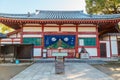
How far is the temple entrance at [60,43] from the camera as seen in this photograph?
14.1m

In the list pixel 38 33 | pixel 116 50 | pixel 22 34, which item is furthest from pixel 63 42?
pixel 116 50

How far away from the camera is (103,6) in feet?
72.6

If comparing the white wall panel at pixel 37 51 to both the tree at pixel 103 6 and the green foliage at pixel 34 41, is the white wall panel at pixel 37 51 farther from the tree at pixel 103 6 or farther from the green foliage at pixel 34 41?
the tree at pixel 103 6

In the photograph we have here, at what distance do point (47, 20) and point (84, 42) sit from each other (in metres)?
3.47

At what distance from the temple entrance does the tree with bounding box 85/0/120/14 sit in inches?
392

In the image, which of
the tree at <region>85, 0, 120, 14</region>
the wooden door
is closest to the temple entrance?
the wooden door

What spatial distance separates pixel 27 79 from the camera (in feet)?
19.9

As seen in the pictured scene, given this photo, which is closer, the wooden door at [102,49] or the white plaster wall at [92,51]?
the white plaster wall at [92,51]

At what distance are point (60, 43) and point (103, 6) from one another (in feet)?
35.1

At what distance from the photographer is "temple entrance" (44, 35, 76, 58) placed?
46.1ft

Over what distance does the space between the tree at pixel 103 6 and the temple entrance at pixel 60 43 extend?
32.7 feet

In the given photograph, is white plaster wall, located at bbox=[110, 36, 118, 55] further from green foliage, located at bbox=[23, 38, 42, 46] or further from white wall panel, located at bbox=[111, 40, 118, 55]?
green foliage, located at bbox=[23, 38, 42, 46]

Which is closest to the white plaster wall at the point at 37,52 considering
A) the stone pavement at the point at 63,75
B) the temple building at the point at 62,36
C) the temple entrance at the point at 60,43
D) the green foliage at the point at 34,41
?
the temple building at the point at 62,36

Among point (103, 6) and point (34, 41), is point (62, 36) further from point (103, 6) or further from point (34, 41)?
point (103, 6)
